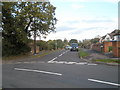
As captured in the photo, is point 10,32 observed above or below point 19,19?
below

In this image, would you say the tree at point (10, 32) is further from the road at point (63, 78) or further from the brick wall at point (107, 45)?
the brick wall at point (107, 45)

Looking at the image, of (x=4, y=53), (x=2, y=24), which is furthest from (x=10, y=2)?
(x=4, y=53)

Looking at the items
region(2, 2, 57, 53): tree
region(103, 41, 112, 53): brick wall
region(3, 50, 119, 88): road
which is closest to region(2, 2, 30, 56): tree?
region(2, 2, 57, 53): tree

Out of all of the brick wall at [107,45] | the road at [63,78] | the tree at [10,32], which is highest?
the tree at [10,32]

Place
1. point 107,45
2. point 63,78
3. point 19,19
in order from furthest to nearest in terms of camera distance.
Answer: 1. point 107,45
2. point 19,19
3. point 63,78

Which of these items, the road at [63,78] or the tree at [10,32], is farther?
the tree at [10,32]

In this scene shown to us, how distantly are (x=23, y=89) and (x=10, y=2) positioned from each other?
16.8 m

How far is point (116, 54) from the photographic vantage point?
642 inches

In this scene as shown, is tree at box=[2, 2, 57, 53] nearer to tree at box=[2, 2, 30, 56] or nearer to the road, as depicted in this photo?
tree at box=[2, 2, 30, 56]

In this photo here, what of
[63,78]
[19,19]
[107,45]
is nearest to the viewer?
[63,78]

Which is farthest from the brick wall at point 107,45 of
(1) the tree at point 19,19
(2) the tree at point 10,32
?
(2) the tree at point 10,32

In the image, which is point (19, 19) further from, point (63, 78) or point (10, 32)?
point (63, 78)

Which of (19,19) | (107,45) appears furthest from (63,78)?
(107,45)

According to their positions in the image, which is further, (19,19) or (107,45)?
(107,45)
